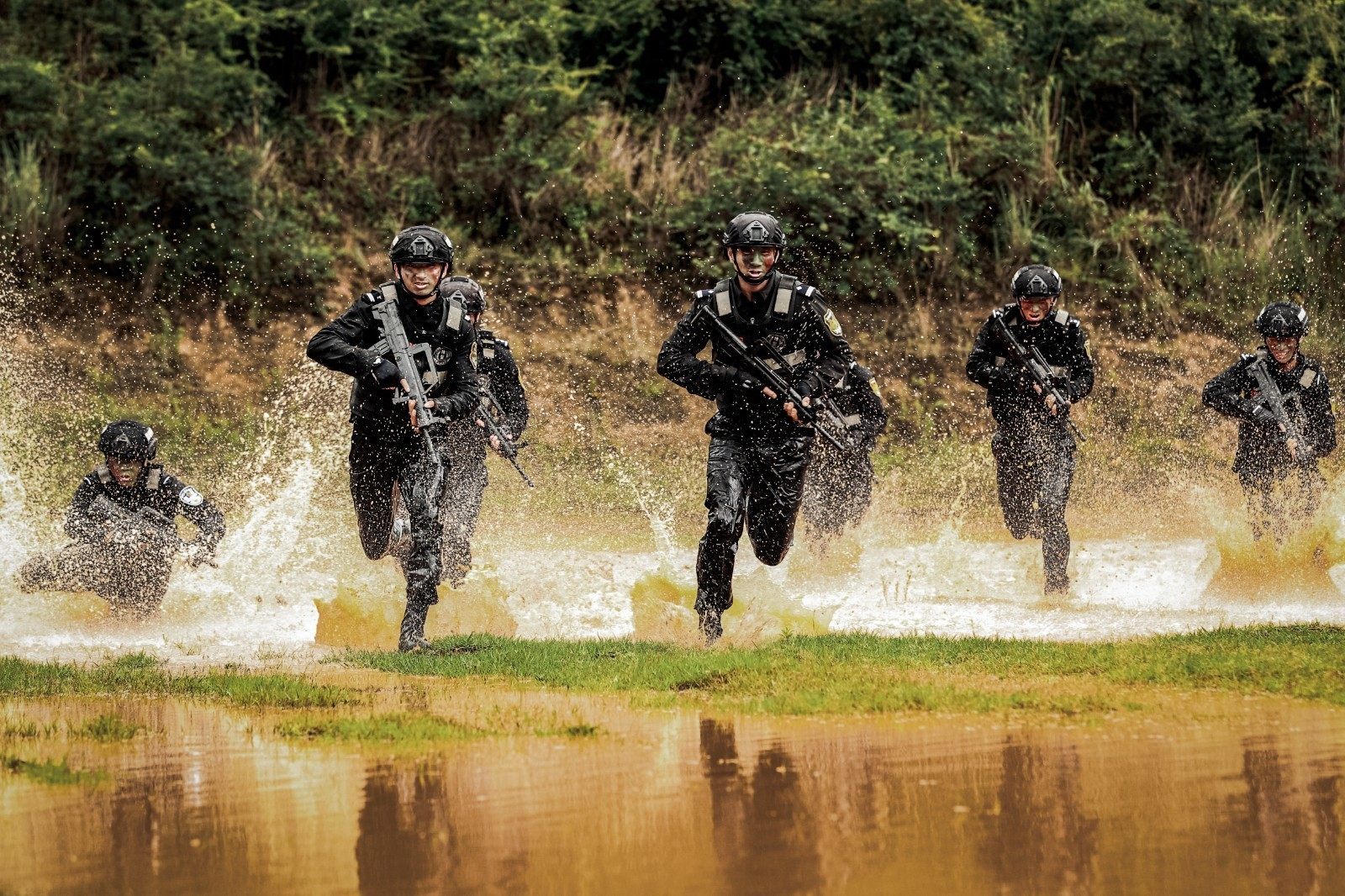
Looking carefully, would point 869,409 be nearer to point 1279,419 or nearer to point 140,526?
point 1279,419

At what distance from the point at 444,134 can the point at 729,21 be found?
391 centimetres

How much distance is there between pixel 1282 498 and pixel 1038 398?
195 cm

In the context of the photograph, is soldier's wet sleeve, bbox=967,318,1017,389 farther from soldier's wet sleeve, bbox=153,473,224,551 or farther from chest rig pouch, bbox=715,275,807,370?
soldier's wet sleeve, bbox=153,473,224,551

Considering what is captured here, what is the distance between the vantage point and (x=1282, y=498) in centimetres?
1216

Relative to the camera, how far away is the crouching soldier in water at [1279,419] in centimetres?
1211

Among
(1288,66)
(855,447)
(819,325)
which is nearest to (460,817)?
(819,325)

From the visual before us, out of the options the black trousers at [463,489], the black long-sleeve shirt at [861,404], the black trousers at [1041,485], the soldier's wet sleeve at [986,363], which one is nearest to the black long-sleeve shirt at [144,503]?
the black trousers at [463,489]

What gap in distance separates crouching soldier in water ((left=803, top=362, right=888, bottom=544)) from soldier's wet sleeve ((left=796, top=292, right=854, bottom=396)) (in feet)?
8.69

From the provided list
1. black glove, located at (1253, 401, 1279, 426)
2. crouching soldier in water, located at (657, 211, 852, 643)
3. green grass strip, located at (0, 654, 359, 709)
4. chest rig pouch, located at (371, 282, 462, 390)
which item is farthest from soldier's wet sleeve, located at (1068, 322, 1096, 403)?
green grass strip, located at (0, 654, 359, 709)

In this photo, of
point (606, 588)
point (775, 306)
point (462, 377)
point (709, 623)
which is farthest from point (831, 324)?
point (606, 588)

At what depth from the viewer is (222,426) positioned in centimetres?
1877

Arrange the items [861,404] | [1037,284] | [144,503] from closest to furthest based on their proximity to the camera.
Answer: [144,503] → [1037,284] → [861,404]

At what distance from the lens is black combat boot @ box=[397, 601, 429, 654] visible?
9.40 m

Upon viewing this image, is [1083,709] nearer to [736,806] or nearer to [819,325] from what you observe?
[736,806]
